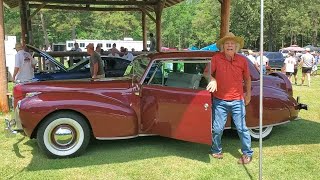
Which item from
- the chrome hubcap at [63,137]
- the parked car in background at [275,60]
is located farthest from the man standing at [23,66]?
the parked car in background at [275,60]

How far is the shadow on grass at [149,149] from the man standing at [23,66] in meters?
3.18

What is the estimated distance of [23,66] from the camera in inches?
367

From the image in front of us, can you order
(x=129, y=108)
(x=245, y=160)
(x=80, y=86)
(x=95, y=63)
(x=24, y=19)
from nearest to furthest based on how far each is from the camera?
(x=245, y=160), (x=129, y=108), (x=80, y=86), (x=95, y=63), (x=24, y=19)

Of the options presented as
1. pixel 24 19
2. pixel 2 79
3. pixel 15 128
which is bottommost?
pixel 15 128

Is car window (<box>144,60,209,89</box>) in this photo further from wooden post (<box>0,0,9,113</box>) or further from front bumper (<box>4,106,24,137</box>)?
wooden post (<box>0,0,9,113</box>)

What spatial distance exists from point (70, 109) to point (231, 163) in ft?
8.14

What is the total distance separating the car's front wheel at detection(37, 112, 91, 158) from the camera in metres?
5.49

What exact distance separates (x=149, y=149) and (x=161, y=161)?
0.63 m

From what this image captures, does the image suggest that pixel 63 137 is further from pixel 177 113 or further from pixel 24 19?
pixel 24 19

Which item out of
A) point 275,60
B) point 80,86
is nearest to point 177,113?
point 80,86

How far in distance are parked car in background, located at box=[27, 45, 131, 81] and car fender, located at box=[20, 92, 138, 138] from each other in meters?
4.26

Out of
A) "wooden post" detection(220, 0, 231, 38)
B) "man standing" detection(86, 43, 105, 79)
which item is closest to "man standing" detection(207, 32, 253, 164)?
"man standing" detection(86, 43, 105, 79)

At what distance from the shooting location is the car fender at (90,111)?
5.39 meters

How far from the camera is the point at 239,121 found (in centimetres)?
529
